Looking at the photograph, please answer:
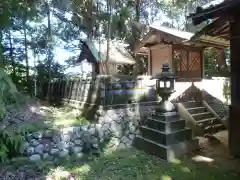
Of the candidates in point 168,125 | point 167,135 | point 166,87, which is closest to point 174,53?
point 166,87

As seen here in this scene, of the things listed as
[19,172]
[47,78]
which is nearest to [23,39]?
[47,78]

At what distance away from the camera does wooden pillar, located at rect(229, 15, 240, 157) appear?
4215 mm

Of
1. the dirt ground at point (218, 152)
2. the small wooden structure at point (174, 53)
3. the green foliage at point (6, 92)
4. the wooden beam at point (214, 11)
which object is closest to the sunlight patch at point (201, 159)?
the dirt ground at point (218, 152)

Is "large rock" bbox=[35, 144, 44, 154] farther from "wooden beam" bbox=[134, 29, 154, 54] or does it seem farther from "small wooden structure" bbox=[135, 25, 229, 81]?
"wooden beam" bbox=[134, 29, 154, 54]

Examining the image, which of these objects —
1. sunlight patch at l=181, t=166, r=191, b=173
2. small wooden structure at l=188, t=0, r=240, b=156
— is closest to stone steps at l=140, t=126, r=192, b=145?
sunlight patch at l=181, t=166, r=191, b=173

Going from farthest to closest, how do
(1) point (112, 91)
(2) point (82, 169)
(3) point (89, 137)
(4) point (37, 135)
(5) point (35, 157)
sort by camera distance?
(1) point (112, 91) → (3) point (89, 137) → (4) point (37, 135) → (5) point (35, 157) → (2) point (82, 169)

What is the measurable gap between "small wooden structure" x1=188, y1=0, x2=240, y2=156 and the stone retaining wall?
9.42 feet

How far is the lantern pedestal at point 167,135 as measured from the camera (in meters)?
4.99

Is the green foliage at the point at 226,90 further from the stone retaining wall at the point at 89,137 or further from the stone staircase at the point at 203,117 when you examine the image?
the stone retaining wall at the point at 89,137

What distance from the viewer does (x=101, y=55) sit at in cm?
1245

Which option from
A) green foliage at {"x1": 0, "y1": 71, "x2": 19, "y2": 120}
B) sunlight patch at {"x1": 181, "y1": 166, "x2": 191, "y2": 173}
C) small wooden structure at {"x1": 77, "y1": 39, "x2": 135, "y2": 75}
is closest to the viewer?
sunlight patch at {"x1": 181, "y1": 166, "x2": 191, "y2": 173}

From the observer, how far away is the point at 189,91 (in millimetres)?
8047

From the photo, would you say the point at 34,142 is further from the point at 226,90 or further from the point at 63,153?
the point at 226,90

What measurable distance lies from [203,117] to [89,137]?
14.0ft
